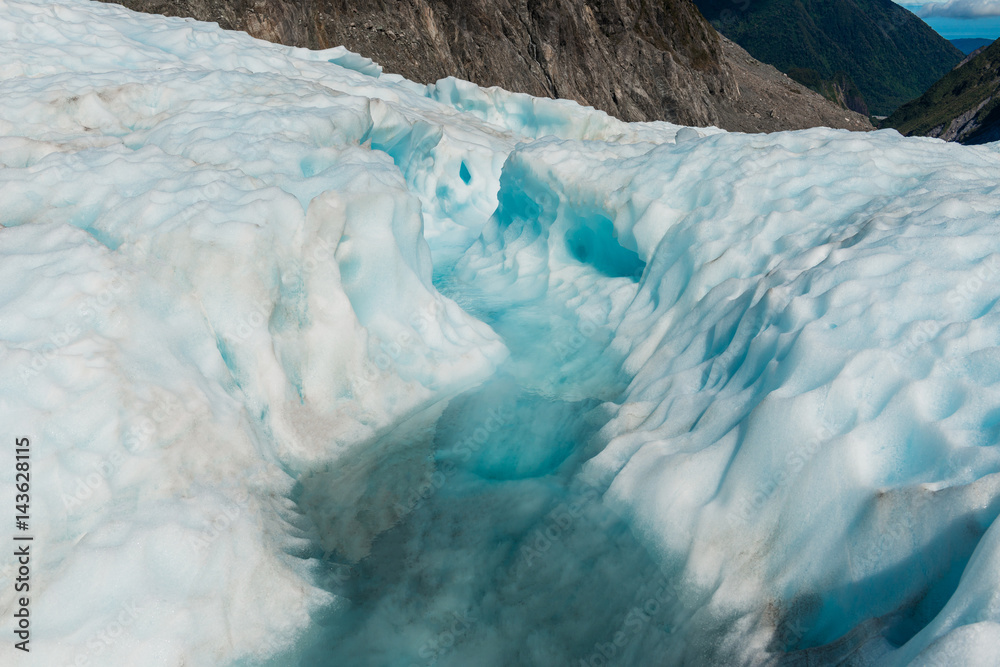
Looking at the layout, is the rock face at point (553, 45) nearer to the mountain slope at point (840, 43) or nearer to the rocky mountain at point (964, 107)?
the rocky mountain at point (964, 107)

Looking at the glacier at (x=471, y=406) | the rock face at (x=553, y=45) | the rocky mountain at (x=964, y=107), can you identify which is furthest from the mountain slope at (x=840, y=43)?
the glacier at (x=471, y=406)

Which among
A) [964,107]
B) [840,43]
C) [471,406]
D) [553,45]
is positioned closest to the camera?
[471,406]

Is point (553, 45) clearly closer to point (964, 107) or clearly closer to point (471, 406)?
point (471, 406)

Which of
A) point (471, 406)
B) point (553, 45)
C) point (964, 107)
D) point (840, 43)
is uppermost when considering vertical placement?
point (840, 43)

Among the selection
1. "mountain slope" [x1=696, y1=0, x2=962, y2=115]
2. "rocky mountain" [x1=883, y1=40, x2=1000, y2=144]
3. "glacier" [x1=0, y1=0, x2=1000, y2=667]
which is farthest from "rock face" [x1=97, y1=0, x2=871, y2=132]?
"mountain slope" [x1=696, y1=0, x2=962, y2=115]

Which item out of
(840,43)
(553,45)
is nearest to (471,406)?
(553,45)

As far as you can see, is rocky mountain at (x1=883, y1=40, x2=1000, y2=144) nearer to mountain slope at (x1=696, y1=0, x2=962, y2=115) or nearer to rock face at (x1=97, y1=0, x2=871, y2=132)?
mountain slope at (x1=696, y1=0, x2=962, y2=115)
